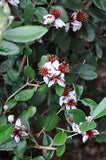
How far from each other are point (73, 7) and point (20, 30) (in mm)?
468

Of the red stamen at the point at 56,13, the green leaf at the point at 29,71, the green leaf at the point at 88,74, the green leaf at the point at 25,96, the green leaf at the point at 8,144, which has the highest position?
the red stamen at the point at 56,13

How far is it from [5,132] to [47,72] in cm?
28

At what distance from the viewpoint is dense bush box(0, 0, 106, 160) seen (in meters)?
0.95

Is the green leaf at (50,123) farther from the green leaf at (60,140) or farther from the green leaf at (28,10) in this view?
the green leaf at (28,10)

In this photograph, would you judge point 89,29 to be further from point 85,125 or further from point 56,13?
point 85,125

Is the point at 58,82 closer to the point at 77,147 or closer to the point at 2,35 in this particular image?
the point at 2,35

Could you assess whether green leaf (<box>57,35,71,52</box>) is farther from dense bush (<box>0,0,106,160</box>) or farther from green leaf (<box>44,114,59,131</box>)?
green leaf (<box>44,114,59,131</box>)

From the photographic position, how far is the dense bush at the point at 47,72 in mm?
946

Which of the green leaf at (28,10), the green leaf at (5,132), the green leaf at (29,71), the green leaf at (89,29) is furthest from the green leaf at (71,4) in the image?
the green leaf at (5,132)

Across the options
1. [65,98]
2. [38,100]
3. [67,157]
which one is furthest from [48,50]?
[67,157]

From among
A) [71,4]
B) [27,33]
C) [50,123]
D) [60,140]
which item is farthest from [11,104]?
[71,4]

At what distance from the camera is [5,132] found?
949 mm

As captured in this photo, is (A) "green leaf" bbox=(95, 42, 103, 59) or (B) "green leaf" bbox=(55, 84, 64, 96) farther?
(A) "green leaf" bbox=(95, 42, 103, 59)

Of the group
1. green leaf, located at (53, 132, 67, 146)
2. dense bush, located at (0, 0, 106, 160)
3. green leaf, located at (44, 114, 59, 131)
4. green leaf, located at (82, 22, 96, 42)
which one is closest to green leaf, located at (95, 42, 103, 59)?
dense bush, located at (0, 0, 106, 160)
